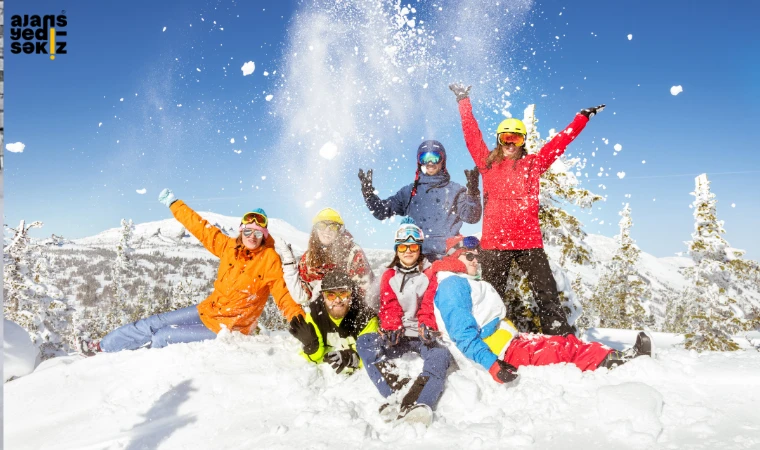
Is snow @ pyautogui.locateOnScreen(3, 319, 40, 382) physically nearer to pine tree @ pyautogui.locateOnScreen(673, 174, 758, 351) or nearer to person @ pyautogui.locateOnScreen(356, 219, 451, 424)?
person @ pyautogui.locateOnScreen(356, 219, 451, 424)

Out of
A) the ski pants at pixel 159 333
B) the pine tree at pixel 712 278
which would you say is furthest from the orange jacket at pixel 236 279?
the pine tree at pixel 712 278

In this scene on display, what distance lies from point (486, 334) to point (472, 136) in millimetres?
3004

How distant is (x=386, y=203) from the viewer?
7219 millimetres

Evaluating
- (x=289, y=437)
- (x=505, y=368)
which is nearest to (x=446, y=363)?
(x=505, y=368)

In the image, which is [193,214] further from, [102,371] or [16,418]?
[16,418]

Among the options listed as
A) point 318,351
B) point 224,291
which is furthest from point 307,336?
point 224,291

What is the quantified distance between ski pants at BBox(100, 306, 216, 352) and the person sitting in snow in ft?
5.40

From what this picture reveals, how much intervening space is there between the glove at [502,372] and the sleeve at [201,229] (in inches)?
172

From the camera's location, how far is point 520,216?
6051mm

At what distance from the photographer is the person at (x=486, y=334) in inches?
181

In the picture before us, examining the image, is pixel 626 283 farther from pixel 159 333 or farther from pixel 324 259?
pixel 159 333

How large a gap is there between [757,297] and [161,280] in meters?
164

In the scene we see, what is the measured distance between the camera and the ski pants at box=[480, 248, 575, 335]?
6.01m

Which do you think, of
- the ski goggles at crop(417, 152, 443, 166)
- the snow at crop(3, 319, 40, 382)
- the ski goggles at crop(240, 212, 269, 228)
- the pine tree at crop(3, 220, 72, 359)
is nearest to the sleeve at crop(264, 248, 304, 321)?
the ski goggles at crop(240, 212, 269, 228)
